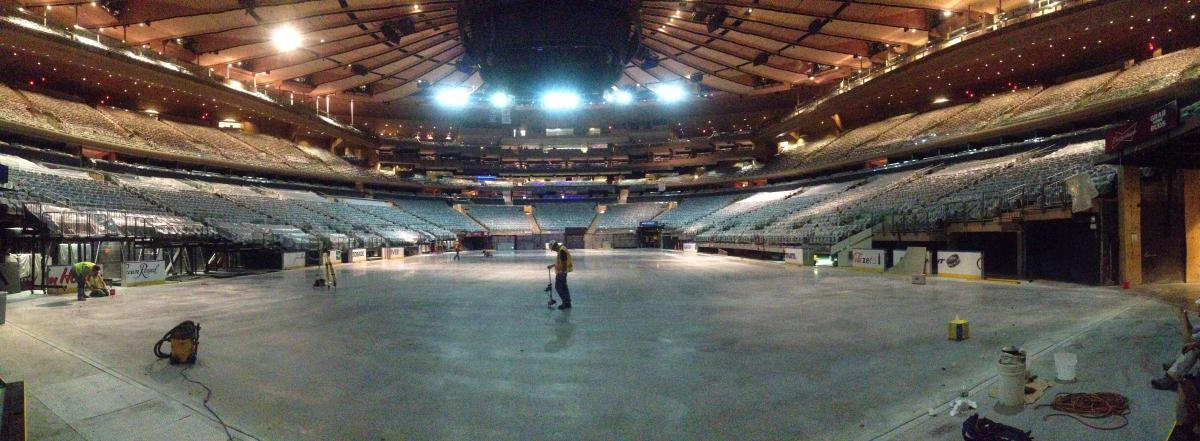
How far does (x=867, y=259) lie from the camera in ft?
72.9

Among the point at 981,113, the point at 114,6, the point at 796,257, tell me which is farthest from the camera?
the point at 981,113

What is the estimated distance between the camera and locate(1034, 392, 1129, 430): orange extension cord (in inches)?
173

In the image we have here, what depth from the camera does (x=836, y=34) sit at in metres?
26.6

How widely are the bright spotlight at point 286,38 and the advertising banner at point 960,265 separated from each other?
2949 centimetres

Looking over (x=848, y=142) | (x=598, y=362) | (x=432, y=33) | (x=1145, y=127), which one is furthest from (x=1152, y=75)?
(x=432, y=33)

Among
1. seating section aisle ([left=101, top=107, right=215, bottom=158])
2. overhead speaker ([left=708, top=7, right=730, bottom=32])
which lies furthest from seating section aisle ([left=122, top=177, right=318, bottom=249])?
overhead speaker ([left=708, top=7, right=730, bottom=32])

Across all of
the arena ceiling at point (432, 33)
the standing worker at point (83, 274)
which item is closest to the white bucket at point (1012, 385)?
the arena ceiling at point (432, 33)

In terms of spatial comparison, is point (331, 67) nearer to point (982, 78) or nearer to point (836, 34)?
point (836, 34)

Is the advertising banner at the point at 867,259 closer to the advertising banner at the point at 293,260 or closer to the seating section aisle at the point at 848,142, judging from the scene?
the seating section aisle at the point at 848,142

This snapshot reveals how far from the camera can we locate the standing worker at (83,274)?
13810 millimetres

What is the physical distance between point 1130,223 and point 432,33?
26.0 metres

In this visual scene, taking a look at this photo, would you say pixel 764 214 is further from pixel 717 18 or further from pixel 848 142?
pixel 717 18

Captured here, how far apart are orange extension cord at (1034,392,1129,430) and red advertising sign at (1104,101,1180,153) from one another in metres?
7.67

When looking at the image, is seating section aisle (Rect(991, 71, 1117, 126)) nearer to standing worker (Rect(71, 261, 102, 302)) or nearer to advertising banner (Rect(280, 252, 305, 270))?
advertising banner (Rect(280, 252, 305, 270))
